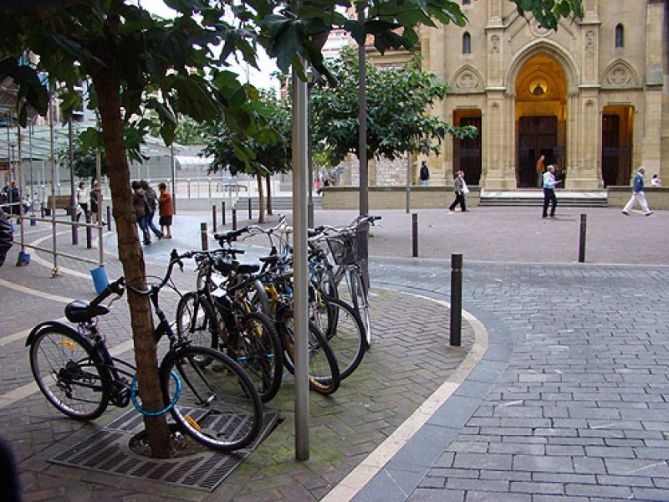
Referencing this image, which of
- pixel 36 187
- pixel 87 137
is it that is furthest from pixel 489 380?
pixel 36 187

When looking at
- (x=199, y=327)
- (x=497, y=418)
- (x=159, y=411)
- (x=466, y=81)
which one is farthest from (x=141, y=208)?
(x=466, y=81)

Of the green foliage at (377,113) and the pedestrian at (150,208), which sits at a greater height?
the green foliage at (377,113)

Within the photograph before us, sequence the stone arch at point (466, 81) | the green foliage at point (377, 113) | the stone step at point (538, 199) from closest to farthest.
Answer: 1. the green foliage at point (377, 113)
2. the stone step at point (538, 199)
3. the stone arch at point (466, 81)

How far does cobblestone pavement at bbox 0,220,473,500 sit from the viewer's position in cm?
395

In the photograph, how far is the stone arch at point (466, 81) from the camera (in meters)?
39.8

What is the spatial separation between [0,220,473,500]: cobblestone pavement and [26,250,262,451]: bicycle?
20cm

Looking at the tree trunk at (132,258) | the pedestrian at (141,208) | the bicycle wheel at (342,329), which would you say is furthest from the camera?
the pedestrian at (141,208)

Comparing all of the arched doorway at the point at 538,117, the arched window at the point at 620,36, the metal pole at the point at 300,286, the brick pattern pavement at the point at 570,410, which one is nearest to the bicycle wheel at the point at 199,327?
the metal pole at the point at 300,286

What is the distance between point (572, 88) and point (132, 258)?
38575 millimetres

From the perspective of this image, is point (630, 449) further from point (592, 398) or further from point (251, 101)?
point (251, 101)

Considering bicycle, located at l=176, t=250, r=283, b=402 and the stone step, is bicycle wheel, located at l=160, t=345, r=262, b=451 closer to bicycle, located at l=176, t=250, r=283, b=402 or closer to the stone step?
bicycle, located at l=176, t=250, r=283, b=402

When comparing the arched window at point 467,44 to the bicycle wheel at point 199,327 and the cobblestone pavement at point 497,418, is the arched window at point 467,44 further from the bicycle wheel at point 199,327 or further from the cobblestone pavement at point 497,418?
the bicycle wheel at point 199,327

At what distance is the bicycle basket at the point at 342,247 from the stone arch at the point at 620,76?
36.4 meters

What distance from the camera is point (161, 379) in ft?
14.9
